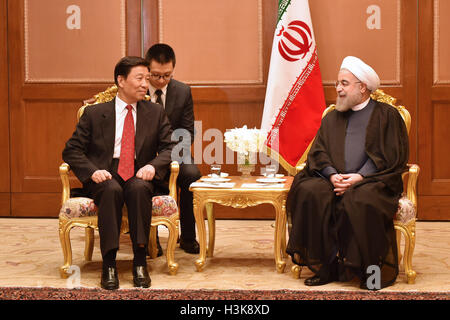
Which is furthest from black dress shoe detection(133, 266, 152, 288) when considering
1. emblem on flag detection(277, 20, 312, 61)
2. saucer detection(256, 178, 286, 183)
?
emblem on flag detection(277, 20, 312, 61)

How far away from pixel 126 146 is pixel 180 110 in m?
0.84

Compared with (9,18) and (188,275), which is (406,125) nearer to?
(188,275)

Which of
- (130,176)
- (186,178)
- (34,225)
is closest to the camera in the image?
(130,176)

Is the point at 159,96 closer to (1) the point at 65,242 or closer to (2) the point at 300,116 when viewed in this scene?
(2) the point at 300,116

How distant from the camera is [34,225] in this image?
5.76 m

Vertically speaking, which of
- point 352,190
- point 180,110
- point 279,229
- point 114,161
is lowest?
point 279,229

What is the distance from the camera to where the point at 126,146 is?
4.12m

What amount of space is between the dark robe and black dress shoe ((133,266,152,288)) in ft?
3.02

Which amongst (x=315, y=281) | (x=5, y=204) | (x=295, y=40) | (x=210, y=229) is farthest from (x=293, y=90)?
(x=5, y=204)

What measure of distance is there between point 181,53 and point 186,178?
67.4 inches

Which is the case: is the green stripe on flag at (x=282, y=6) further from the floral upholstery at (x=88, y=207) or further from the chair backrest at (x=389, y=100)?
the floral upholstery at (x=88, y=207)

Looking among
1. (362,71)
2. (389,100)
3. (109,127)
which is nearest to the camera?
(362,71)

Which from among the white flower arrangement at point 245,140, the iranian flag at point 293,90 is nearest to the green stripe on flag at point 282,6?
the iranian flag at point 293,90

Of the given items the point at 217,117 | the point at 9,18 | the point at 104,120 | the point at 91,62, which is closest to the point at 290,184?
the point at 104,120
